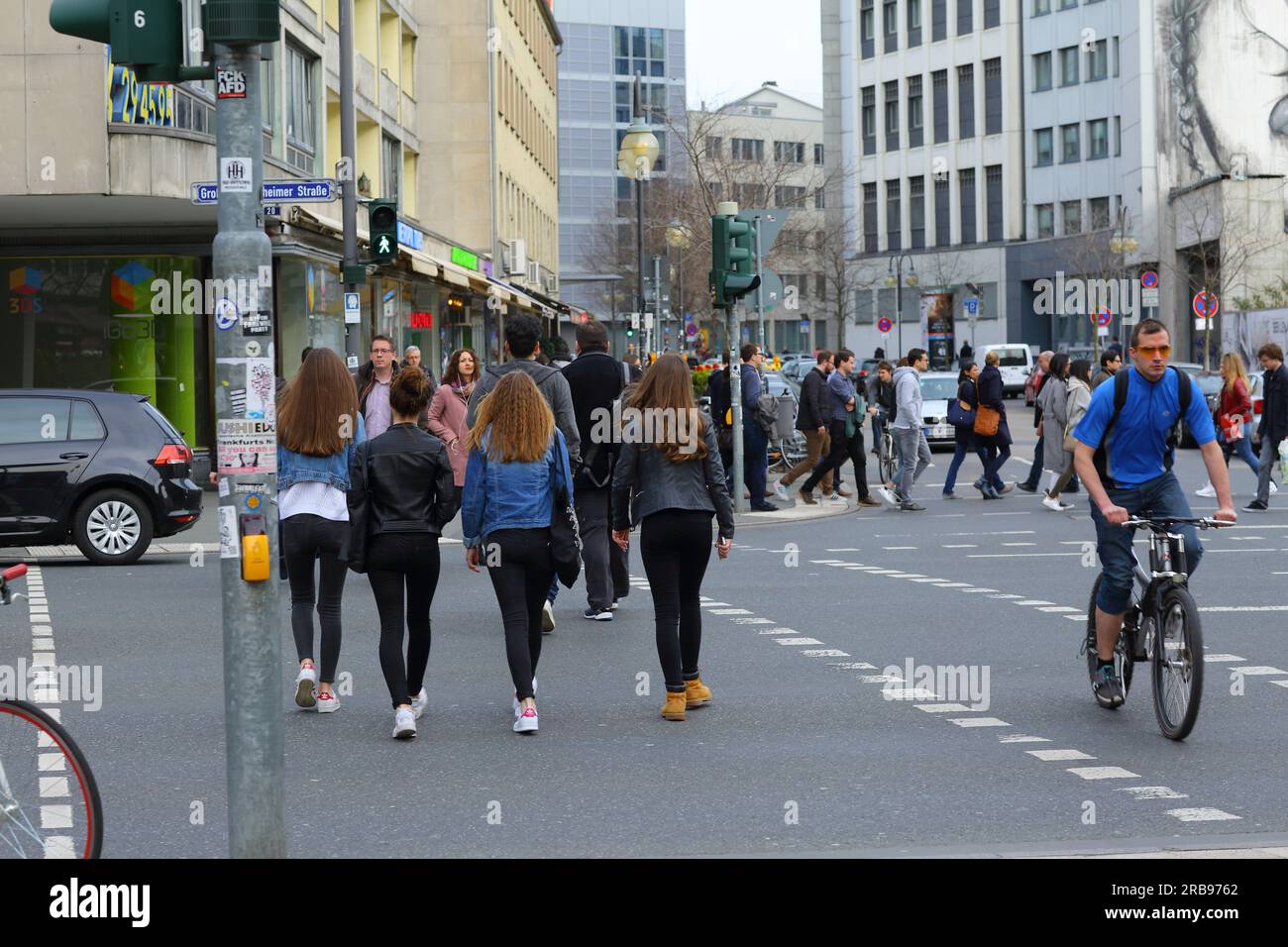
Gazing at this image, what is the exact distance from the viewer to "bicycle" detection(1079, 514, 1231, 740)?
817cm

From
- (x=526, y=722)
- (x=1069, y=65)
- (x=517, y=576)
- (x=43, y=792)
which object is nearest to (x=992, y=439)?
(x=517, y=576)

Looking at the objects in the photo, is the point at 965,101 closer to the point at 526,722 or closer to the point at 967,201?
the point at 967,201

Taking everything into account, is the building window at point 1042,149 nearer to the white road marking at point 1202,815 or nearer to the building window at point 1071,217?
the building window at point 1071,217

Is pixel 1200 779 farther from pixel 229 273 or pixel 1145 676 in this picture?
pixel 229 273

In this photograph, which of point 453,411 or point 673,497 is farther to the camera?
point 453,411

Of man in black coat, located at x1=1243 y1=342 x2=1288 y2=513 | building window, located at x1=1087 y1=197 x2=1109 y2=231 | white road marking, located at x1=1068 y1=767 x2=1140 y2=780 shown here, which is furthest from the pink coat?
building window, located at x1=1087 y1=197 x2=1109 y2=231

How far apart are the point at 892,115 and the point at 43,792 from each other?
8362 centimetres

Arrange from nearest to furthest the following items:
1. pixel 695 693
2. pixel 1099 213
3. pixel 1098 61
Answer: pixel 695 693 → pixel 1099 213 → pixel 1098 61

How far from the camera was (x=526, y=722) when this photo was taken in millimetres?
8695

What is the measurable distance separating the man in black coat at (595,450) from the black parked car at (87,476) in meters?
5.85

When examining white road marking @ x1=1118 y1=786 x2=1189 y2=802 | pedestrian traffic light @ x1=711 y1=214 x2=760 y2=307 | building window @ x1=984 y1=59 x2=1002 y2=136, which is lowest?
white road marking @ x1=1118 y1=786 x2=1189 y2=802

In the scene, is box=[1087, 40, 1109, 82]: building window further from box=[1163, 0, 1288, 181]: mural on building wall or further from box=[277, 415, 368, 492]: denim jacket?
box=[277, 415, 368, 492]: denim jacket

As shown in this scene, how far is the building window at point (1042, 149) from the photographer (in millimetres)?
76188

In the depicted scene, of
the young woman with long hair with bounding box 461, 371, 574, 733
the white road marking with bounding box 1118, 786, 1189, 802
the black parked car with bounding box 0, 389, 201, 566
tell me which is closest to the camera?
the white road marking with bounding box 1118, 786, 1189, 802
